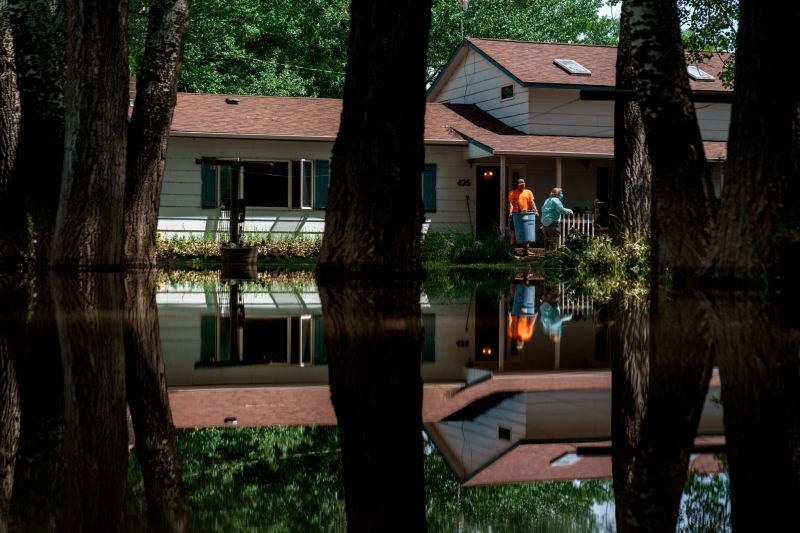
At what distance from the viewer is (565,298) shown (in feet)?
39.9

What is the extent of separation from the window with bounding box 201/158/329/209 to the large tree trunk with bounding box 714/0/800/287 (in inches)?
818

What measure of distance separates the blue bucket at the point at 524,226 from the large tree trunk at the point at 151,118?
39.3 feet

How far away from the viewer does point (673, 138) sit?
1106 centimetres

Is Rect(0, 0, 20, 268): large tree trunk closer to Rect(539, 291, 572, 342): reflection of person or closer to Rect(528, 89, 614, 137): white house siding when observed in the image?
Rect(539, 291, 572, 342): reflection of person

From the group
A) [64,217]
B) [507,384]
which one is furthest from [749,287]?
[64,217]

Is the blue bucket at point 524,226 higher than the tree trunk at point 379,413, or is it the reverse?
the blue bucket at point 524,226

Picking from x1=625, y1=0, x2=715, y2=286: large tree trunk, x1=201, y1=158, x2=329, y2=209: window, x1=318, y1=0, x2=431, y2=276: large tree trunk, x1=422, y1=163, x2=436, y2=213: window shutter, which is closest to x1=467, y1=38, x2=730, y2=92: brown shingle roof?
x1=422, y1=163, x2=436, y2=213: window shutter

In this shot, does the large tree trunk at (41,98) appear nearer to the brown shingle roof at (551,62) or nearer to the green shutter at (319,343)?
the green shutter at (319,343)

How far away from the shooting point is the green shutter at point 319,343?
19.5 ft

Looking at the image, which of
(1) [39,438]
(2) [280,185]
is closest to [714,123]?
(2) [280,185]

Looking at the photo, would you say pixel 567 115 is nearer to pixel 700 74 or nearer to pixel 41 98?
pixel 700 74

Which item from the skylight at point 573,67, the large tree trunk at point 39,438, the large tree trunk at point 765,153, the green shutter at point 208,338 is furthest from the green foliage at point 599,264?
the skylight at point 573,67

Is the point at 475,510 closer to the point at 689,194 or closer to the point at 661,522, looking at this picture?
A: the point at 661,522

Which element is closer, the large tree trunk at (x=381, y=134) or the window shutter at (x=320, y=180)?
the large tree trunk at (x=381, y=134)
